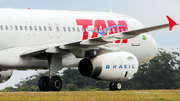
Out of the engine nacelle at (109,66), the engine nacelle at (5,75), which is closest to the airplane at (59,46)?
the engine nacelle at (109,66)

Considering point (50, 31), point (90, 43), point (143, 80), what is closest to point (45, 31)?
point (50, 31)

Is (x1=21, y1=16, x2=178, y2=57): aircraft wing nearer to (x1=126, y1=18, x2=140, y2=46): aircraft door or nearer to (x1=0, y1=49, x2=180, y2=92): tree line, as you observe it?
(x1=126, y1=18, x2=140, y2=46): aircraft door

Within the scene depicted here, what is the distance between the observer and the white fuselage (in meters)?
22.0

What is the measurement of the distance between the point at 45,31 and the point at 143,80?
26.0m

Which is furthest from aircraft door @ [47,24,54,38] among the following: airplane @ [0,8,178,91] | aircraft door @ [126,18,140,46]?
aircraft door @ [126,18,140,46]

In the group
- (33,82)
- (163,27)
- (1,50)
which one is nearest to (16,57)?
(1,50)

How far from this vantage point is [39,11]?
2411cm

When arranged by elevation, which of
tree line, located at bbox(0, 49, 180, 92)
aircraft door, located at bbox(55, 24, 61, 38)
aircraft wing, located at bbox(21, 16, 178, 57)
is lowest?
tree line, located at bbox(0, 49, 180, 92)

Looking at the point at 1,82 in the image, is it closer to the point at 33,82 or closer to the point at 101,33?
the point at 101,33

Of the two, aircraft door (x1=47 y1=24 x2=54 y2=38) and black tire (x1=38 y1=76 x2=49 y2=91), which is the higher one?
aircraft door (x1=47 y1=24 x2=54 y2=38)

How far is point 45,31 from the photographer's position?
23.5m

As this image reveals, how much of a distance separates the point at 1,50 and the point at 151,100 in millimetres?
9119

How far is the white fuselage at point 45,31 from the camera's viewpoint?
866 inches

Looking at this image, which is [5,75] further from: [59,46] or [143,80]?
[143,80]
